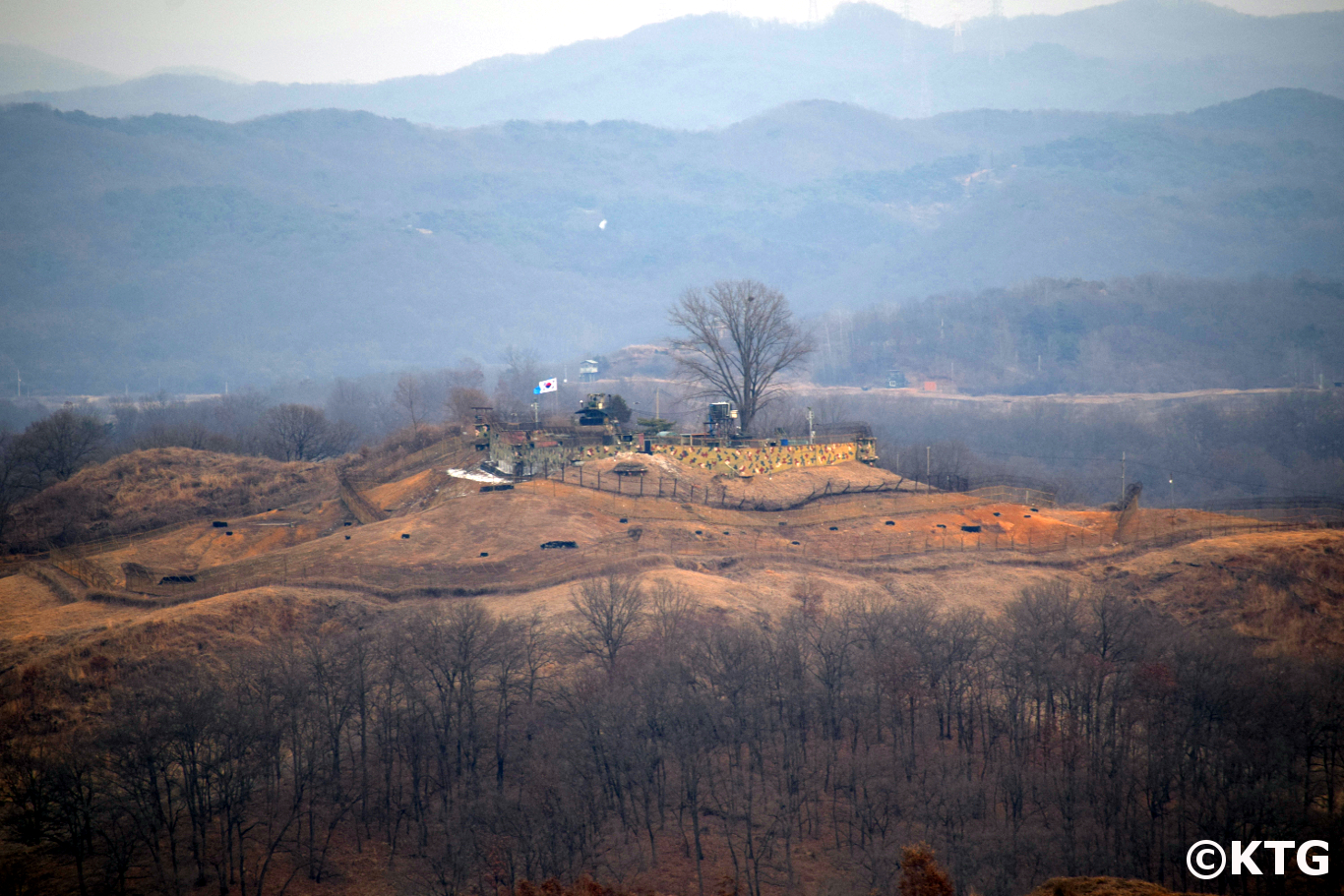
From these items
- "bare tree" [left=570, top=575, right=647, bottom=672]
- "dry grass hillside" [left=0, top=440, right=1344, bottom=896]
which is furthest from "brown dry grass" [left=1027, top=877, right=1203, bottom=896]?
"bare tree" [left=570, top=575, right=647, bottom=672]

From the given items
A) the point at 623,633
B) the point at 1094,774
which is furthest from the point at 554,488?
the point at 1094,774

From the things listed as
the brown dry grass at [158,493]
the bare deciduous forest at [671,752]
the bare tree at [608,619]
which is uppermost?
the brown dry grass at [158,493]

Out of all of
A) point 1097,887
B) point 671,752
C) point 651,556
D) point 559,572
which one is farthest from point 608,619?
point 1097,887

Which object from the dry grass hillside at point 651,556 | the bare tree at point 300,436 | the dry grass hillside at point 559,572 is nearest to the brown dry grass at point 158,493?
the dry grass hillside at point 651,556

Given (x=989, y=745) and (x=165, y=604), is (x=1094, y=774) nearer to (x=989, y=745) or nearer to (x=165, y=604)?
(x=989, y=745)

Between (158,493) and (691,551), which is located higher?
(158,493)

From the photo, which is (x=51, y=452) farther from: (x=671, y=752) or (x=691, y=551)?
(x=671, y=752)

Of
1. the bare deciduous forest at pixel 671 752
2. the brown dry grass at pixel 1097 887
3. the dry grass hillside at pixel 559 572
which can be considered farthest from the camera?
the dry grass hillside at pixel 559 572

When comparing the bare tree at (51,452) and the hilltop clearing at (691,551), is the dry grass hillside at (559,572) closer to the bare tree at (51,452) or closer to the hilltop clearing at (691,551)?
the hilltop clearing at (691,551)
